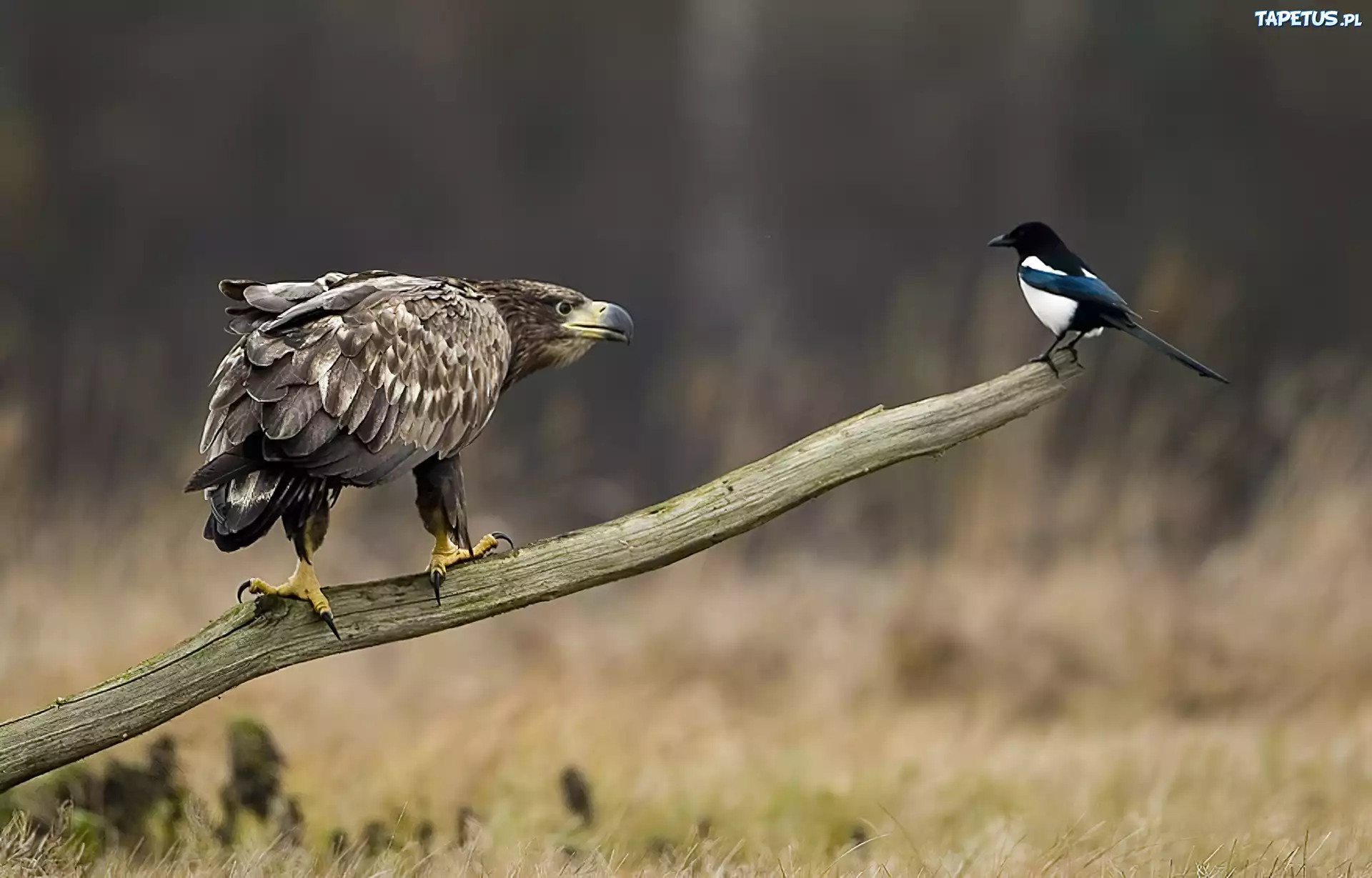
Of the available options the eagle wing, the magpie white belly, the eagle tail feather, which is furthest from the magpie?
the eagle tail feather

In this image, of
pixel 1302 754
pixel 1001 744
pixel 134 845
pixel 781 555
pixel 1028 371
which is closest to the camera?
pixel 1028 371

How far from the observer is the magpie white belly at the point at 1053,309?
2.80 metres

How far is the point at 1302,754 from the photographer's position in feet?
14.1

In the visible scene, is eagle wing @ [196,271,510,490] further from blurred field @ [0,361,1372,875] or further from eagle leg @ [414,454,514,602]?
blurred field @ [0,361,1372,875]

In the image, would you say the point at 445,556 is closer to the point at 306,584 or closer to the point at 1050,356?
the point at 306,584

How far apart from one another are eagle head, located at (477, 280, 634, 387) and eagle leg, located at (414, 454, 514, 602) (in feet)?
0.82

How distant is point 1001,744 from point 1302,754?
0.88 metres

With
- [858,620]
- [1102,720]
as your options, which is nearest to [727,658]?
[858,620]

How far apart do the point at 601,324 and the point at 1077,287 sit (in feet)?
2.94

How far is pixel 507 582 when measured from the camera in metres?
2.63

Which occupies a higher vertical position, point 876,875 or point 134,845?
point 134,845

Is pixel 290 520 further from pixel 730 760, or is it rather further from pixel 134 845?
pixel 730 760

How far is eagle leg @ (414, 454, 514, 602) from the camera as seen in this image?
2.64 m

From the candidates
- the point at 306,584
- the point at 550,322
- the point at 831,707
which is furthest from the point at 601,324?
the point at 831,707
